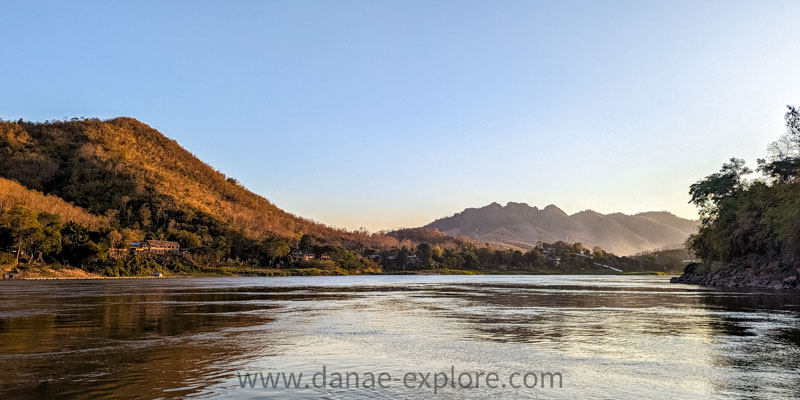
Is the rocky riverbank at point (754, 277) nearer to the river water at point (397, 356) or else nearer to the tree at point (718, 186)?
the tree at point (718, 186)

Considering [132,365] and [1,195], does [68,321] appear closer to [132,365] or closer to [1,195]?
[132,365]

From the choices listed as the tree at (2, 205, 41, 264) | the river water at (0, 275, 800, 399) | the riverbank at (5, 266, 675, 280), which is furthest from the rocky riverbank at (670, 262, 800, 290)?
the tree at (2, 205, 41, 264)

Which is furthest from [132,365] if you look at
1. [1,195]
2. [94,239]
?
[1,195]

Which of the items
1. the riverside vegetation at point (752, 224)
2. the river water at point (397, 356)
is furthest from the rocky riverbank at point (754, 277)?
the river water at point (397, 356)

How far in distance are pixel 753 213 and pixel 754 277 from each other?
893 cm

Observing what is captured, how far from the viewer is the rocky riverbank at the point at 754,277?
2521 inches

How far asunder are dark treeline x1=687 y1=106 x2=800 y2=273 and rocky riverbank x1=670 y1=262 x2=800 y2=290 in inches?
29.6

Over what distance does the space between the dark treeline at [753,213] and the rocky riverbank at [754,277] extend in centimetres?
75

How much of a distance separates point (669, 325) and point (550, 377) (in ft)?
49.3

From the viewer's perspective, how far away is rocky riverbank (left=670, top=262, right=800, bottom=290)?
64.0 metres

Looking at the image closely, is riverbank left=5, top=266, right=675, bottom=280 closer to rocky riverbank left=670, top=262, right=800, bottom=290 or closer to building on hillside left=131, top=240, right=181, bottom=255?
building on hillside left=131, top=240, right=181, bottom=255

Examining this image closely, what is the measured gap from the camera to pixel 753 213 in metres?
75.1

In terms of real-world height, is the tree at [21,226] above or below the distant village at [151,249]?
above

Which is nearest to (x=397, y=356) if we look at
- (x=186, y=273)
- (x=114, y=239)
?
(x=114, y=239)
